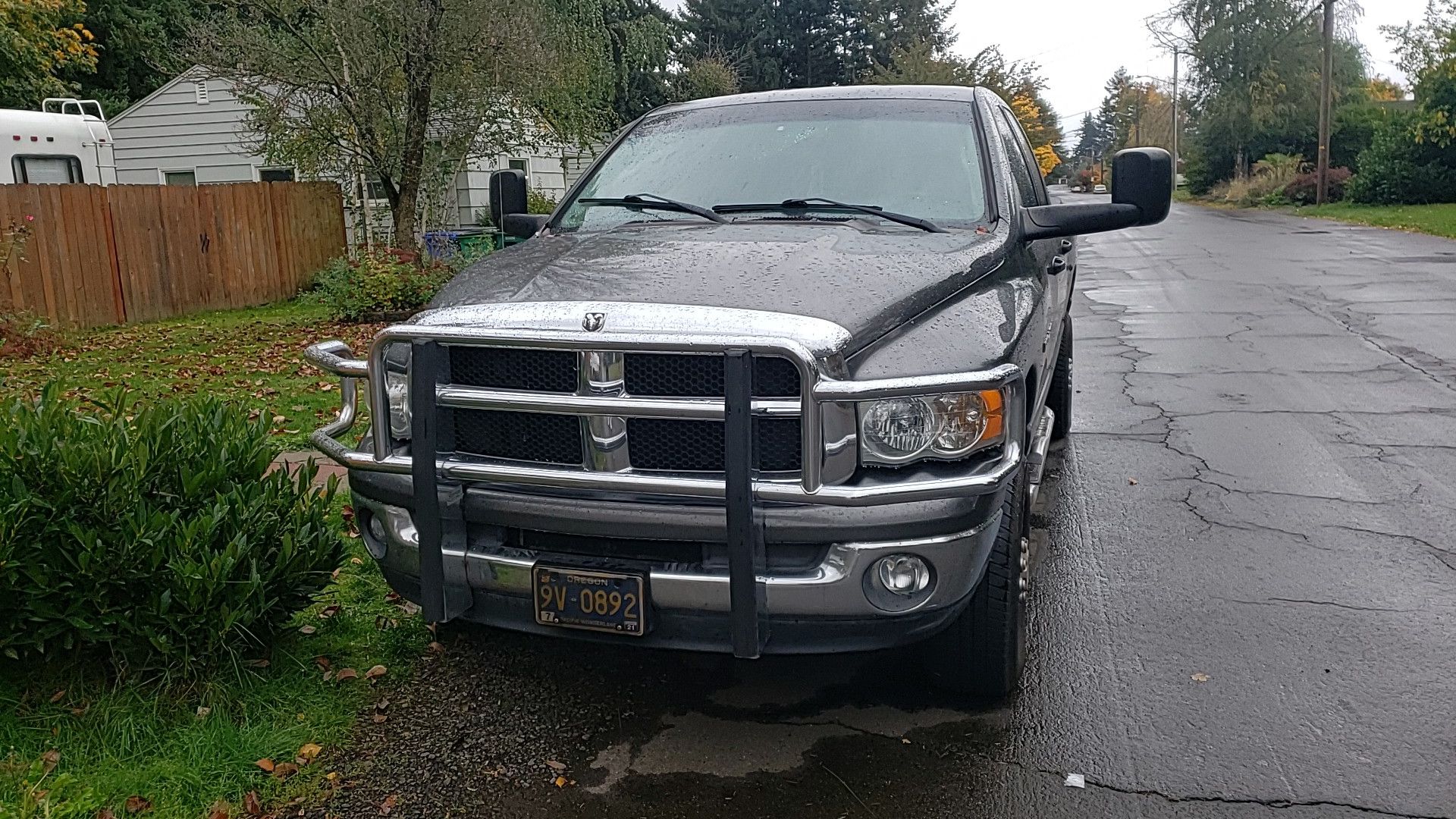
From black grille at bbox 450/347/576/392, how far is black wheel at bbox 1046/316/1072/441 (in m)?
3.93

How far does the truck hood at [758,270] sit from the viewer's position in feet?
10.0

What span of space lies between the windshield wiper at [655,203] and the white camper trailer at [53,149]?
12857 millimetres

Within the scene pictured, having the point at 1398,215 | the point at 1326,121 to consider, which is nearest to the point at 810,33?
the point at 1326,121

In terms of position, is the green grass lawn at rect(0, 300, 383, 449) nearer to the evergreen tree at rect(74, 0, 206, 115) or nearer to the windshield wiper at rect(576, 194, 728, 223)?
the windshield wiper at rect(576, 194, 728, 223)

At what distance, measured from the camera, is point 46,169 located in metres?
15.5

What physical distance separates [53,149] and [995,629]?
16.0 m

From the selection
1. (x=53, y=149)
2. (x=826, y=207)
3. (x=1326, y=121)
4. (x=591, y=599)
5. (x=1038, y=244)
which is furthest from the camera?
(x=1326, y=121)

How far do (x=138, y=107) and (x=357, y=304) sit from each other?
12483 millimetres

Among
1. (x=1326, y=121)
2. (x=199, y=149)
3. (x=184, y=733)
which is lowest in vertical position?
(x=184, y=733)

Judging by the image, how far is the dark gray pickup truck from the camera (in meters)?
2.81

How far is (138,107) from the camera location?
2206 cm

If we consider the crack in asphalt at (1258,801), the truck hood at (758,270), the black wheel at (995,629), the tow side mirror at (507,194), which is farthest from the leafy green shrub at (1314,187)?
the crack in asphalt at (1258,801)

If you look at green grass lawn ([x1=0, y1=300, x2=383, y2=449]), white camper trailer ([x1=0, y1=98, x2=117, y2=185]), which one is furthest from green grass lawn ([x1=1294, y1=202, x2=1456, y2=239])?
white camper trailer ([x1=0, y1=98, x2=117, y2=185])

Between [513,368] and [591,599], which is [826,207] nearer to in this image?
[513,368]
